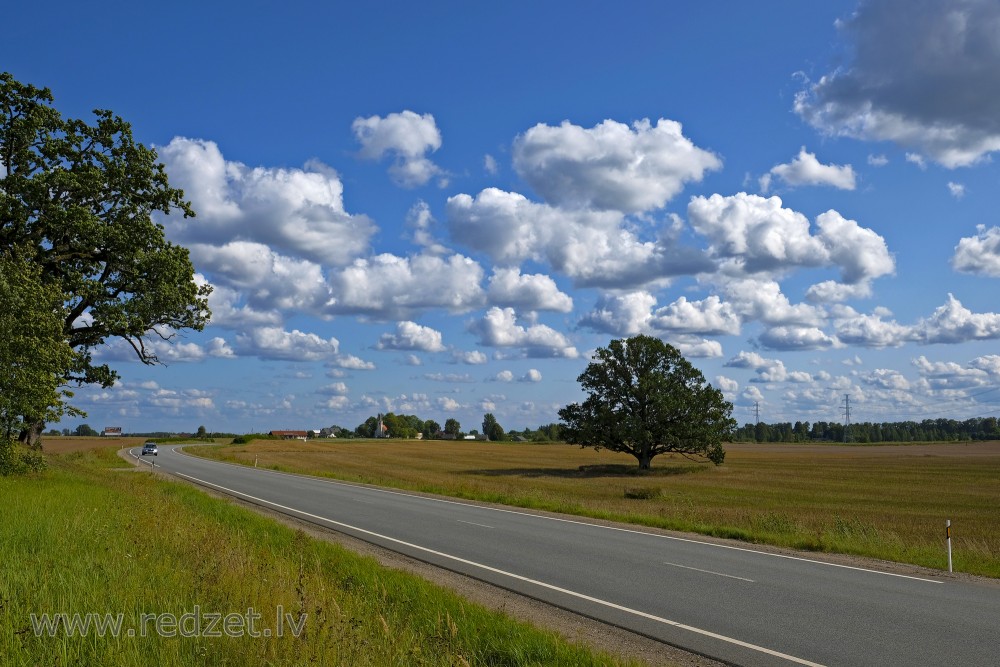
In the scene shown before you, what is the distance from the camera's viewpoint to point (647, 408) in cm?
6238

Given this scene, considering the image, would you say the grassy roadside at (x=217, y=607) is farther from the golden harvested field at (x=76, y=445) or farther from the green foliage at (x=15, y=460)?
the golden harvested field at (x=76, y=445)

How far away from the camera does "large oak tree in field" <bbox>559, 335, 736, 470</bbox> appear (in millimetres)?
60594

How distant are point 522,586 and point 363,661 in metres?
6.42

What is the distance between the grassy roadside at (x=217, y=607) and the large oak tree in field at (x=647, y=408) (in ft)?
166

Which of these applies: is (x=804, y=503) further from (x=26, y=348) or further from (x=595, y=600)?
(x=26, y=348)

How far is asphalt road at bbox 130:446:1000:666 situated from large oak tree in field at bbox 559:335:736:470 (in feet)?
136

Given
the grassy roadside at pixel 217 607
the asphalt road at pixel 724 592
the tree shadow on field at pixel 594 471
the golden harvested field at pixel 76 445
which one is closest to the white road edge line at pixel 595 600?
the asphalt road at pixel 724 592

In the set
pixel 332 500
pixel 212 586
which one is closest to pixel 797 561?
pixel 212 586

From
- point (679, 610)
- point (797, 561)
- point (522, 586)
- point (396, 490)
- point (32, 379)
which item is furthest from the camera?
point (396, 490)

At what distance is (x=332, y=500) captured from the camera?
91.1ft

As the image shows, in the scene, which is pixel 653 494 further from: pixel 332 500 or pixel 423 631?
pixel 423 631

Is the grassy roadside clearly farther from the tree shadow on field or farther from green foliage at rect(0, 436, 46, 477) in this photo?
the tree shadow on field

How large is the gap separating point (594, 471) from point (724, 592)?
5325 cm

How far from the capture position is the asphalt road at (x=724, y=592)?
8.34 m
